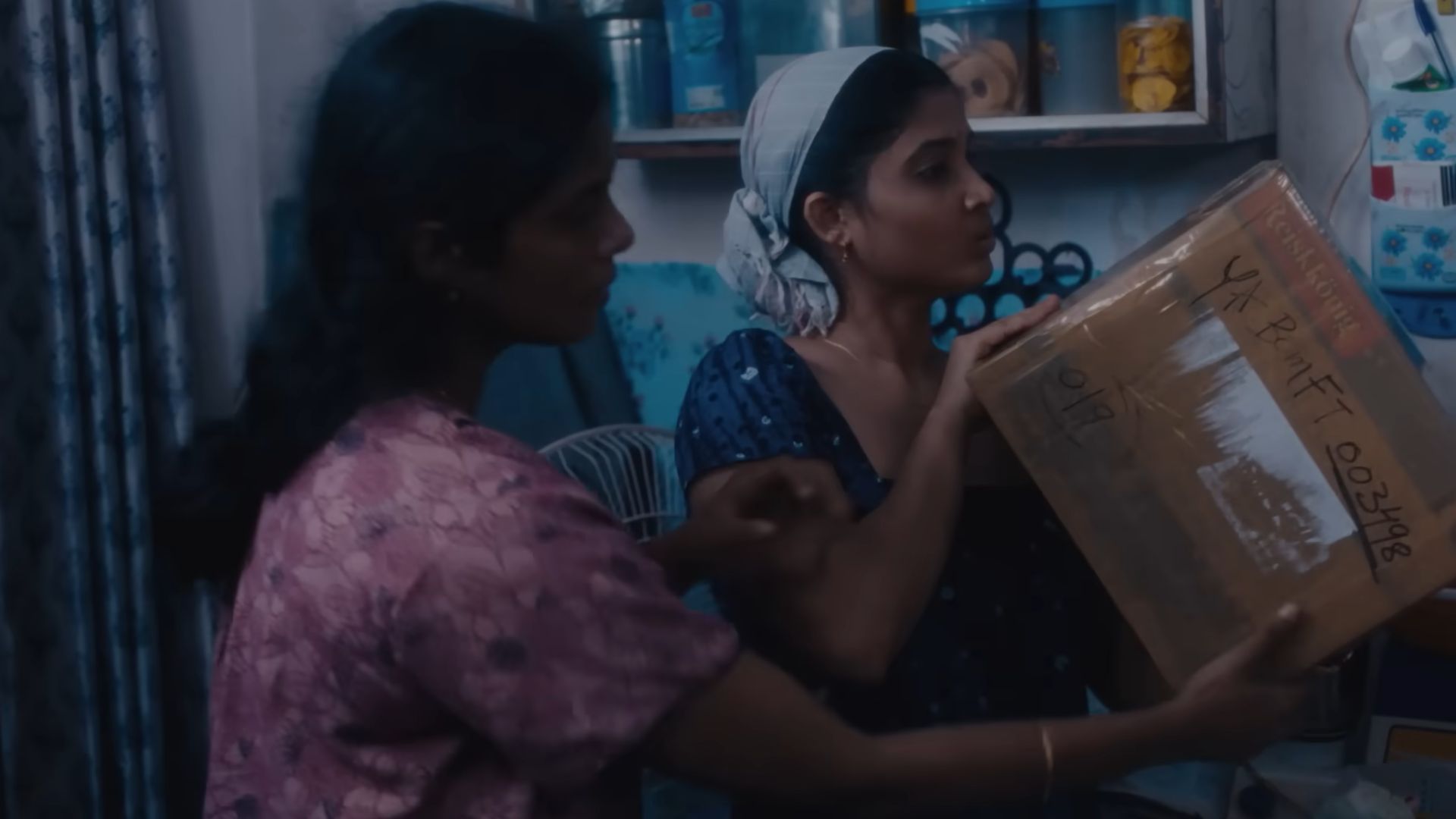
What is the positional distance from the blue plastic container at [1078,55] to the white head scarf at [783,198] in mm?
483

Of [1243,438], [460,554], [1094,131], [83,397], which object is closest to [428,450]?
[460,554]

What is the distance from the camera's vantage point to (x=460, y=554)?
767mm

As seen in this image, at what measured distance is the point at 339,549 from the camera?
2.67 feet

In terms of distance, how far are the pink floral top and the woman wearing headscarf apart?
12.7 inches

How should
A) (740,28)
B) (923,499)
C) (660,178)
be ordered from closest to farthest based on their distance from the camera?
1. (923,499)
2. (740,28)
3. (660,178)

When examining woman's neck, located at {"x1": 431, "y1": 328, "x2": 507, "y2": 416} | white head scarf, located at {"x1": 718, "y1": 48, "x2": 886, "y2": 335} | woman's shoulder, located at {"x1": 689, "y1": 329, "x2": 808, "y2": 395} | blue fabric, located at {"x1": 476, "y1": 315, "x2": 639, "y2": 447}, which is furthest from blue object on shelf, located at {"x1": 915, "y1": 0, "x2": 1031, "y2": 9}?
woman's neck, located at {"x1": 431, "y1": 328, "x2": 507, "y2": 416}

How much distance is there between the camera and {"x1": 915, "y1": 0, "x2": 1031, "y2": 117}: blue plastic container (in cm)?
176

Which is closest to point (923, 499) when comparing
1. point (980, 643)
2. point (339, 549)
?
point (980, 643)

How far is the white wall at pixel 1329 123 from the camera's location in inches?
66.6

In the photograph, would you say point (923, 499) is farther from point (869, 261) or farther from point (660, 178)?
point (660, 178)

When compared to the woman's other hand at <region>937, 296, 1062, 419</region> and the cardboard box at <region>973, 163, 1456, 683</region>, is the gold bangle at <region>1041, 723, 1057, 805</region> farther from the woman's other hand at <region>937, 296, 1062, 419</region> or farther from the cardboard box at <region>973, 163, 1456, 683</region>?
the woman's other hand at <region>937, 296, 1062, 419</region>

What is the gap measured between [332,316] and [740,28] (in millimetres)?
1216

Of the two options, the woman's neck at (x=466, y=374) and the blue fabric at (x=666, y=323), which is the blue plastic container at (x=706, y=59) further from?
the woman's neck at (x=466, y=374)

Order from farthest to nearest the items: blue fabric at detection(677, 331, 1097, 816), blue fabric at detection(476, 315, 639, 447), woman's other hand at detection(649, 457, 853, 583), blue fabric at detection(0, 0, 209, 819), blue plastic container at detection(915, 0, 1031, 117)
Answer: blue fabric at detection(476, 315, 639, 447) < blue fabric at detection(0, 0, 209, 819) < blue plastic container at detection(915, 0, 1031, 117) < blue fabric at detection(677, 331, 1097, 816) < woman's other hand at detection(649, 457, 853, 583)
